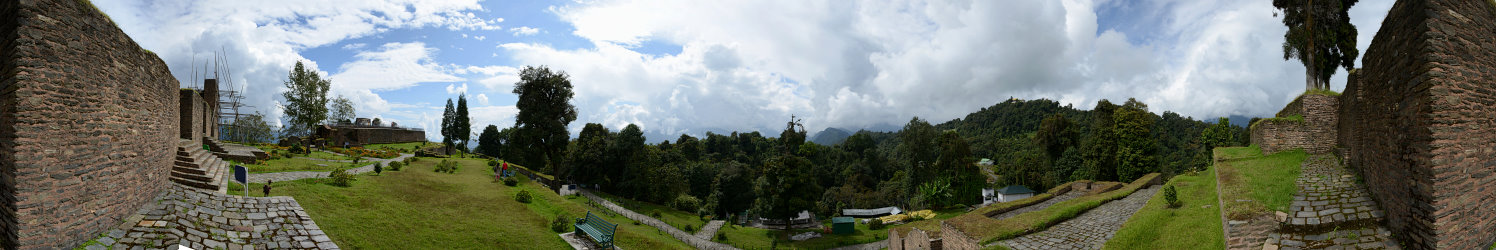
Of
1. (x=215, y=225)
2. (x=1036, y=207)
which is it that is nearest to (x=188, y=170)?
(x=215, y=225)

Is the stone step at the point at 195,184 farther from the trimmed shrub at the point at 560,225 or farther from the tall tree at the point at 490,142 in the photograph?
the tall tree at the point at 490,142

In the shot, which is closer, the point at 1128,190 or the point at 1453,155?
the point at 1453,155

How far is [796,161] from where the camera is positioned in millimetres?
27656

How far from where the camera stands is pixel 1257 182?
871 cm

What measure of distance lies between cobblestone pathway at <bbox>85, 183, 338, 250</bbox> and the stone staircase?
386mm

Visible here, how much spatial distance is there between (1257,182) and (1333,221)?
333 centimetres

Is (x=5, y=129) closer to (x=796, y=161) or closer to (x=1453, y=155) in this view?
(x=1453, y=155)

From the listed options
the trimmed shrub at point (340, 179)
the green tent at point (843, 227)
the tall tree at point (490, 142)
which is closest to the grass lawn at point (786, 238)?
the green tent at point (843, 227)

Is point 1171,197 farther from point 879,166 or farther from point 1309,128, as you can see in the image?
point 879,166

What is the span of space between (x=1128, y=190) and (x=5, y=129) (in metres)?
24.9

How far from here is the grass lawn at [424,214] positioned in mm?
10230

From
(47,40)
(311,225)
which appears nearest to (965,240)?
(311,225)

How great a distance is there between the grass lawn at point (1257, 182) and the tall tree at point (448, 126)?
49945 millimetres

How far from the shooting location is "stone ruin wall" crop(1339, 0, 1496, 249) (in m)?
4.69
